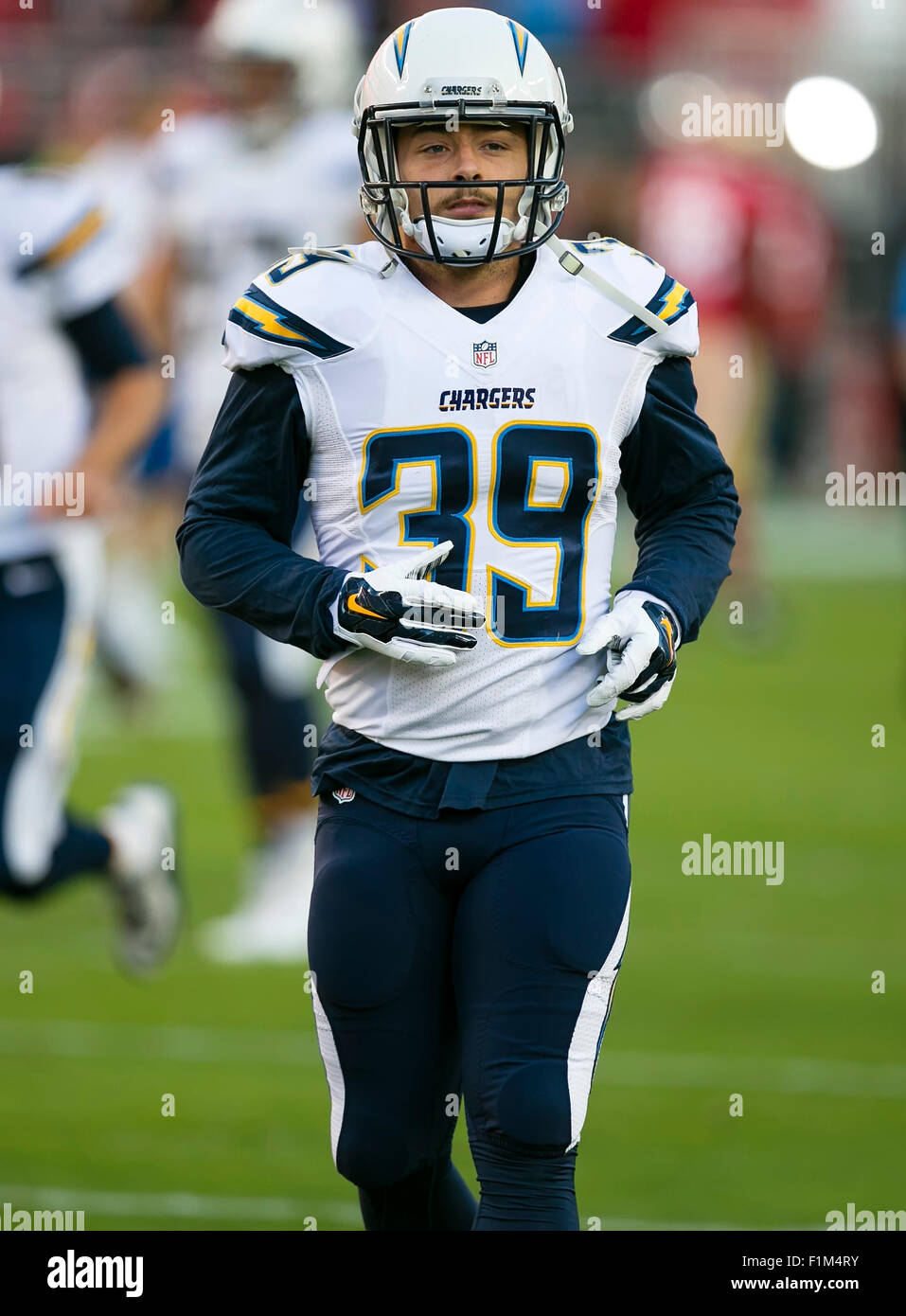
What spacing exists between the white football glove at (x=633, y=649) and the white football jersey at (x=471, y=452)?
9 centimetres

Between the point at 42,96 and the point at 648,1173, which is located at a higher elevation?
the point at 42,96

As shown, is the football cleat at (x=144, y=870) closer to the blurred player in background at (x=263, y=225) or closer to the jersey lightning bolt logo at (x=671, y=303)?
the blurred player in background at (x=263, y=225)

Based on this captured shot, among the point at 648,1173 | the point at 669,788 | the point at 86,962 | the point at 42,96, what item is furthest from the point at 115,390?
the point at 42,96

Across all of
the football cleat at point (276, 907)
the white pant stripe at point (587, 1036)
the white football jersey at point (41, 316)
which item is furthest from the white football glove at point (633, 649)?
the football cleat at point (276, 907)

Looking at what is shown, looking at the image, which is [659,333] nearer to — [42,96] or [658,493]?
[658,493]

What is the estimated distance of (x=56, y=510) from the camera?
5.57m

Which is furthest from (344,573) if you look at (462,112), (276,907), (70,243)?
(276,907)

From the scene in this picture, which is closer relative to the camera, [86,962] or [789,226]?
[86,962]

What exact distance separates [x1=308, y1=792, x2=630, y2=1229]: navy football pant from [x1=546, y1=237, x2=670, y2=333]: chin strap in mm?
695

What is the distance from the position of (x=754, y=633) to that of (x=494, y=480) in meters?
10.5

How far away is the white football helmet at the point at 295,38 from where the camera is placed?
7.22 m

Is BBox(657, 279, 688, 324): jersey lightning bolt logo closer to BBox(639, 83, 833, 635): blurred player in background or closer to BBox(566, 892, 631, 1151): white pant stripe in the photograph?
BBox(566, 892, 631, 1151): white pant stripe

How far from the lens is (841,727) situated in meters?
10.6

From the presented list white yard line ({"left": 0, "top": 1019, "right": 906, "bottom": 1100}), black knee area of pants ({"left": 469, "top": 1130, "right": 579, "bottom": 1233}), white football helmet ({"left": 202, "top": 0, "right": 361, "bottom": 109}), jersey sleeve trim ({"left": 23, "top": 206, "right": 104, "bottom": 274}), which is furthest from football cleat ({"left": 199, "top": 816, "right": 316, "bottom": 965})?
black knee area of pants ({"left": 469, "top": 1130, "right": 579, "bottom": 1233})
